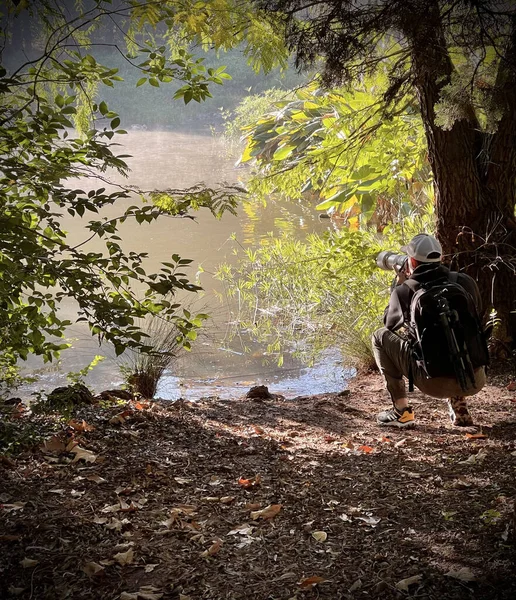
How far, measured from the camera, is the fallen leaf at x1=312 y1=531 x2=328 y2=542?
2.50 metres

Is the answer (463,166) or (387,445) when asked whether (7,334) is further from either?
(463,166)

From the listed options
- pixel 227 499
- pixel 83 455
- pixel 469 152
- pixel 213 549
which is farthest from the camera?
pixel 469 152

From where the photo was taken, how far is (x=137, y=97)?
25.5m

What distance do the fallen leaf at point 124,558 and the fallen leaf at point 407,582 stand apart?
85 centimetres

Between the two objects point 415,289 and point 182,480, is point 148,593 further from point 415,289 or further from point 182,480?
point 415,289

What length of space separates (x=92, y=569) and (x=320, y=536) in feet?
2.58

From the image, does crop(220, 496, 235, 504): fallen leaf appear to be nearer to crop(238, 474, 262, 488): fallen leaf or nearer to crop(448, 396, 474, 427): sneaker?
crop(238, 474, 262, 488): fallen leaf

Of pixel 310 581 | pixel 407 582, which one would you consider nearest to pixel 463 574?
pixel 407 582

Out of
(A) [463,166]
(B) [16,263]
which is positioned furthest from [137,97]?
(B) [16,263]

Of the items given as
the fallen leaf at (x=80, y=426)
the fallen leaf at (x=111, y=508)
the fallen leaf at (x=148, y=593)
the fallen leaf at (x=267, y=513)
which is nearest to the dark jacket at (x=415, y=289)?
the fallen leaf at (x=267, y=513)

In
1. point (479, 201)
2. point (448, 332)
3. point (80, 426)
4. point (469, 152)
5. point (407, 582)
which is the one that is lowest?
point (407, 582)

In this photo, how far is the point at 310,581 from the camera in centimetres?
216

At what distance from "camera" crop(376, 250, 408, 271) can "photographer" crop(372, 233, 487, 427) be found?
2 centimetres

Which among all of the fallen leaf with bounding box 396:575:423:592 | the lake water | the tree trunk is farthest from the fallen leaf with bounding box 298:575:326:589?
the tree trunk
